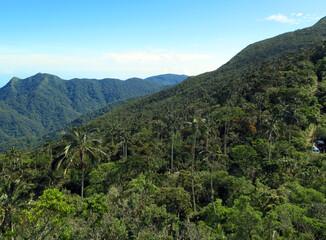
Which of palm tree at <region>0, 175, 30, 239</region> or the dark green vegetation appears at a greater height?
palm tree at <region>0, 175, 30, 239</region>

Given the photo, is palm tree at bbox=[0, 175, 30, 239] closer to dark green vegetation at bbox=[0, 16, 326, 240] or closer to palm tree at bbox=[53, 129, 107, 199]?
dark green vegetation at bbox=[0, 16, 326, 240]

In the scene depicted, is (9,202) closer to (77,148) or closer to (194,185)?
(77,148)

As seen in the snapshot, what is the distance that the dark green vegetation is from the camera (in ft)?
61.3

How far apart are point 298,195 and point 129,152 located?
198 feet

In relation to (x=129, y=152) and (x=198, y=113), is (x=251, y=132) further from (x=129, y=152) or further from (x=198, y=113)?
(x=129, y=152)

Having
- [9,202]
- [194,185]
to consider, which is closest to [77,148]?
[9,202]

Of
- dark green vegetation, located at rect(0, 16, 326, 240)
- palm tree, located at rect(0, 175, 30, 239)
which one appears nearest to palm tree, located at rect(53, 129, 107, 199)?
dark green vegetation, located at rect(0, 16, 326, 240)

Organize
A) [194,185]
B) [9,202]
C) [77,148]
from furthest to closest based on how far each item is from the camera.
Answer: [194,185] < [77,148] < [9,202]

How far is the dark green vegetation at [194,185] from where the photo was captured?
61.3 ft

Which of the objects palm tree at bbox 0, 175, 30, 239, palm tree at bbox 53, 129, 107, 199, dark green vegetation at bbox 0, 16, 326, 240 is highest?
palm tree at bbox 53, 129, 107, 199

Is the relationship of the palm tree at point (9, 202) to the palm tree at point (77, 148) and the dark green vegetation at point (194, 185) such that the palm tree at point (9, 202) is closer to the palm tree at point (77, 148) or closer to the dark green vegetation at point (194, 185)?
the dark green vegetation at point (194, 185)

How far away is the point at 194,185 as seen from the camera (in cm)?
3794

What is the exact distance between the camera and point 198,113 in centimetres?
9675

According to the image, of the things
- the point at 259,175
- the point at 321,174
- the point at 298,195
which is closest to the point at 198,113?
the point at 259,175
